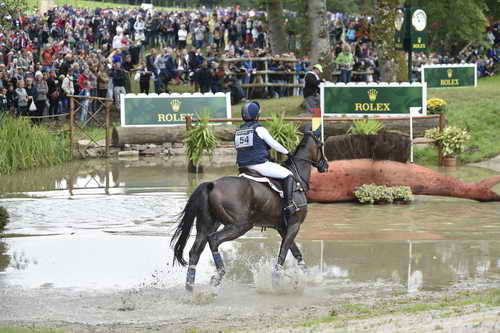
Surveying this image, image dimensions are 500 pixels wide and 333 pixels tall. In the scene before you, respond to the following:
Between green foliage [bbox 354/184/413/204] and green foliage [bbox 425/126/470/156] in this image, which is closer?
green foliage [bbox 354/184/413/204]

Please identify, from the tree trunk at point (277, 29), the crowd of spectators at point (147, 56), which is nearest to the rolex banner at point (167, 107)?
the crowd of spectators at point (147, 56)

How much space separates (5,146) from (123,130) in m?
4.57

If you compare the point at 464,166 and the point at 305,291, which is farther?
the point at 464,166

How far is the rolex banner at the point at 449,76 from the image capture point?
1371 inches

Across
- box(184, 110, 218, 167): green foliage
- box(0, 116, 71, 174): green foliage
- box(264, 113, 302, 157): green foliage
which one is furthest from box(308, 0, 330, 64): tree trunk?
box(264, 113, 302, 157): green foliage

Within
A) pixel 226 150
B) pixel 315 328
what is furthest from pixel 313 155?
pixel 226 150

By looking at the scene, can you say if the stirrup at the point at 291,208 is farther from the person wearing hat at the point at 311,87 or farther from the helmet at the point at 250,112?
the person wearing hat at the point at 311,87

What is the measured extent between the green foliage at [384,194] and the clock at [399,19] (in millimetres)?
14516

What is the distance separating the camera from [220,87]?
35.0 m

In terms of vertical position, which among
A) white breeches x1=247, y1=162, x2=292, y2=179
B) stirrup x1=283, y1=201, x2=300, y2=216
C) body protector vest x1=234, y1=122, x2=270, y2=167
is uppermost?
body protector vest x1=234, y1=122, x2=270, y2=167

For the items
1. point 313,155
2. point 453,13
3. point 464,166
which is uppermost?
point 453,13

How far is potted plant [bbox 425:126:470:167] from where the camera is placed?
2448 cm

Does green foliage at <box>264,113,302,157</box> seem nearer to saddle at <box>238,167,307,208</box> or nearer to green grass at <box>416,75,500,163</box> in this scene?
→ green grass at <box>416,75,500,163</box>

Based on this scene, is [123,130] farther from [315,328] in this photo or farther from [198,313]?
[315,328]
